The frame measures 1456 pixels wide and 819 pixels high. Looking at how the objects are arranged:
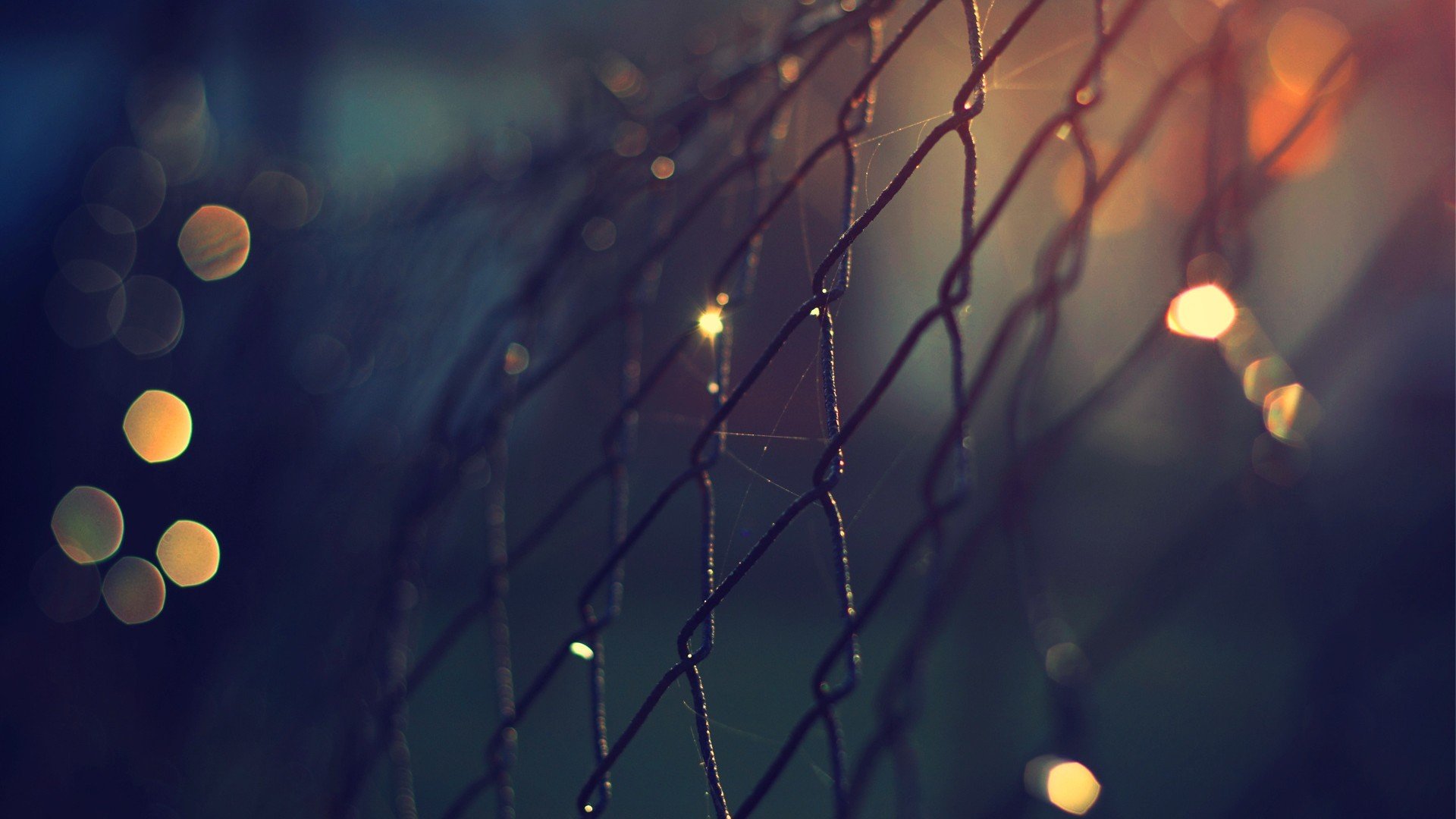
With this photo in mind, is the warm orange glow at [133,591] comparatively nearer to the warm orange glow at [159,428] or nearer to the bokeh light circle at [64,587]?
the bokeh light circle at [64,587]

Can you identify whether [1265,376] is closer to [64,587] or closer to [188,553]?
Result: [188,553]

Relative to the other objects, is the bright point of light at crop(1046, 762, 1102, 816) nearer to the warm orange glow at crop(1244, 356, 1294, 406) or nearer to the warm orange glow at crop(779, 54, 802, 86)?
the warm orange glow at crop(1244, 356, 1294, 406)

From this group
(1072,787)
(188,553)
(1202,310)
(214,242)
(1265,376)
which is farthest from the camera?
(214,242)

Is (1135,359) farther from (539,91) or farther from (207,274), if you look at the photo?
(539,91)

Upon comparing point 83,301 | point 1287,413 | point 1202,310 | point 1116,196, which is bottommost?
point 83,301

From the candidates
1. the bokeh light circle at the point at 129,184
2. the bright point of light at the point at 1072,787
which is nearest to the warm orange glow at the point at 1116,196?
the bright point of light at the point at 1072,787

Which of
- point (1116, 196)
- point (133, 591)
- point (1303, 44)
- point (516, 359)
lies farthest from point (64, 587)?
point (1303, 44)

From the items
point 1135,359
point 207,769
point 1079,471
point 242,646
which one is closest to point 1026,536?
point 1135,359
